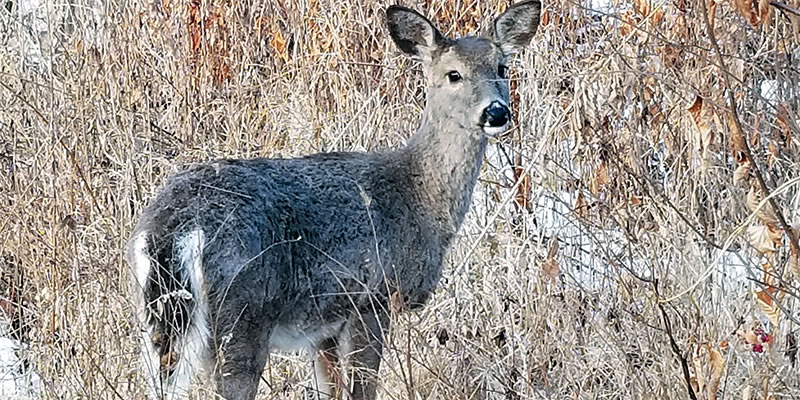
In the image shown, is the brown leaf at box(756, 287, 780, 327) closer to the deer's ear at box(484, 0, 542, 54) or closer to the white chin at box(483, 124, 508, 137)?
the white chin at box(483, 124, 508, 137)

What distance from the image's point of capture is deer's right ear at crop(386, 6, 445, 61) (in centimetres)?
489

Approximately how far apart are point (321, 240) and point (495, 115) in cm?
91

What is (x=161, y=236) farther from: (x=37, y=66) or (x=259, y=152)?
(x=37, y=66)

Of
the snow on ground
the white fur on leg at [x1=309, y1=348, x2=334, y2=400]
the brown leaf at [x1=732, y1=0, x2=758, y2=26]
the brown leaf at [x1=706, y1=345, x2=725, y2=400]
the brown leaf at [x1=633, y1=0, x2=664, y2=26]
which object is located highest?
the brown leaf at [x1=732, y1=0, x2=758, y2=26]

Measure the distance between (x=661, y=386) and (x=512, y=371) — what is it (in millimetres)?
808

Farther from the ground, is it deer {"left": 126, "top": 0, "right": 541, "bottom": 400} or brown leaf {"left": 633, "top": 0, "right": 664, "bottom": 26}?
brown leaf {"left": 633, "top": 0, "right": 664, "bottom": 26}

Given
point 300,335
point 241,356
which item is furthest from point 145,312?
point 300,335

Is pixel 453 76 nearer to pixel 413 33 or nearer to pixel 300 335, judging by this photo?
pixel 413 33

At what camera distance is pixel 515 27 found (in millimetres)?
5035

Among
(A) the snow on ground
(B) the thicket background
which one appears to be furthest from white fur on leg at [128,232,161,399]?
(A) the snow on ground

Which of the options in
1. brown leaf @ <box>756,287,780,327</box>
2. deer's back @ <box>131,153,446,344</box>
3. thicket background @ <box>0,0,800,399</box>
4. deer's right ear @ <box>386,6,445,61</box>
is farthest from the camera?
deer's right ear @ <box>386,6,445,61</box>

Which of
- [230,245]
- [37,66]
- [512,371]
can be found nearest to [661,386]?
[512,371]

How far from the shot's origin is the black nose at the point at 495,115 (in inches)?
182

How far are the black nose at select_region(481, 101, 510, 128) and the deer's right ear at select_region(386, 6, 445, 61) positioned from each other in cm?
43
